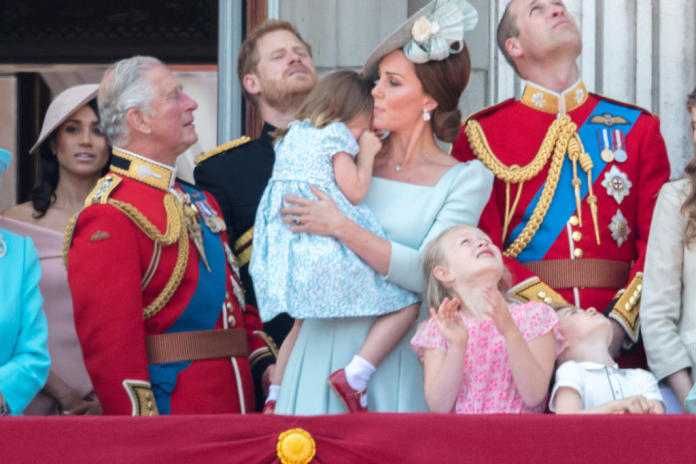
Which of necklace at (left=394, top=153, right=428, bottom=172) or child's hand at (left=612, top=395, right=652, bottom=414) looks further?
necklace at (left=394, top=153, right=428, bottom=172)

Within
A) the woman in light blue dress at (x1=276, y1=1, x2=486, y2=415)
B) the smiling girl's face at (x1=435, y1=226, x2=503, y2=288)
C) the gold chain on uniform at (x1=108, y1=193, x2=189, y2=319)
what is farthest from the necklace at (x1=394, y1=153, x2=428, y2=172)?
the gold chain on uniform at (x1=108, y1=193, x2=189, y2=319)

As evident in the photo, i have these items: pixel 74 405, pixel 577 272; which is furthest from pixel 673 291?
pixel 74 405

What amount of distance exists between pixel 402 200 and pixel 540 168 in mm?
545

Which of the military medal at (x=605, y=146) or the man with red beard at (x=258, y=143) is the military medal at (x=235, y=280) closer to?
the man with red beard at (x=258, y=143)

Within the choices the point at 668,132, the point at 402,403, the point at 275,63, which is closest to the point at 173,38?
the point at 275,63

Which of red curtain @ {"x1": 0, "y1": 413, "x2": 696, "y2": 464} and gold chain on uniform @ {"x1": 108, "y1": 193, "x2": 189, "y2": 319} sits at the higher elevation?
gold chain on uniform @ {"x1": 108, "y1": 193, "x2": 189, "y2": 319}

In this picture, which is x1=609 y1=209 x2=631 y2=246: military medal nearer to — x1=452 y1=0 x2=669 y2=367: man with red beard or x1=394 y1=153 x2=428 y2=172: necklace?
x1=452 y1=0 x2=669 y2=367: man with red beard

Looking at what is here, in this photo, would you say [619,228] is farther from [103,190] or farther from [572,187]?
[103,190]

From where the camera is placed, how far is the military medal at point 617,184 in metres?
4.02

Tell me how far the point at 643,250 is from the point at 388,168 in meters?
0.78

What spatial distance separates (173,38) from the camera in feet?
23.6

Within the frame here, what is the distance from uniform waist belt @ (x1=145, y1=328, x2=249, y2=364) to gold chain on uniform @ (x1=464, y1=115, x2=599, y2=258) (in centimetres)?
85

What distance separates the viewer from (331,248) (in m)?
3.55

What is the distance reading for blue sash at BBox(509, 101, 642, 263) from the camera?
3994mm
